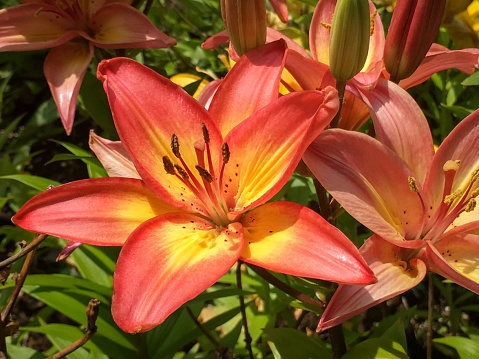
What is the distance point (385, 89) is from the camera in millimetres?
726

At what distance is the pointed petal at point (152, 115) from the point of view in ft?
2.29

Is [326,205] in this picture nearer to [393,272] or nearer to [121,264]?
[393,272]

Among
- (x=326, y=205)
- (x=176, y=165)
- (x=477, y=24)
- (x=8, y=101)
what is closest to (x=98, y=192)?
(x=176, y=165)

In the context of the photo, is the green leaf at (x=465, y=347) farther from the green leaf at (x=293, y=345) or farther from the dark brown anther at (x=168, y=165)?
the dark brown anther at (x=168, y=165)

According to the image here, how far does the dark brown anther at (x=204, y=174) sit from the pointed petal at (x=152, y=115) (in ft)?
0.15

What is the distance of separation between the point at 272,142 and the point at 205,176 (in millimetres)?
103

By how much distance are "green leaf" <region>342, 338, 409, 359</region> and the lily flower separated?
24cm

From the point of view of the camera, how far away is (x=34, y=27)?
1.13m

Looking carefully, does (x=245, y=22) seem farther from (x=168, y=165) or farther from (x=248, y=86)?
(x=168, y=165)

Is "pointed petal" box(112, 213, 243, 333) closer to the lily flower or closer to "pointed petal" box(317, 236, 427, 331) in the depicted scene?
the lily flower

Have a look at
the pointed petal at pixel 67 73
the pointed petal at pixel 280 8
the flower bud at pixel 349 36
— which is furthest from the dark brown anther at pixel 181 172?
the pointed petal at pixel 280 8

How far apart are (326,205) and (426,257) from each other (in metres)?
0.15

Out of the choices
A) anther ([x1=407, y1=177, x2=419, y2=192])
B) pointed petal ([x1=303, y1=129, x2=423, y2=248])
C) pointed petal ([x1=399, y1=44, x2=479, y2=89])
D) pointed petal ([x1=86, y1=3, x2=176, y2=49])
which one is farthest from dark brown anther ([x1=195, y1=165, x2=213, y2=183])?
pointed petal ([x1=86, y1=3, x2=176, y2=49])

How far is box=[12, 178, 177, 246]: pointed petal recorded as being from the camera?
25.5 inches
